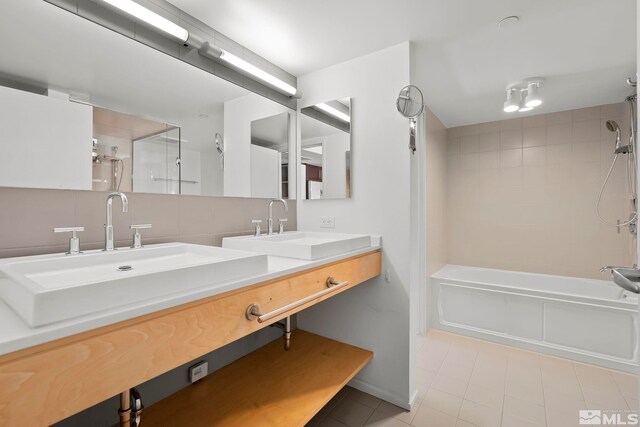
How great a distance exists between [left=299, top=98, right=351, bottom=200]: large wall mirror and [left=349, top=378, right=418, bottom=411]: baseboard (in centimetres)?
126

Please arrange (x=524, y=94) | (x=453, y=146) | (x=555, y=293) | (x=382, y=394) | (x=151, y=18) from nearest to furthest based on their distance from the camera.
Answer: (x=151, y=18), (x=382, y=394), (x=555, y=293), (x=524, y=94), (x=453, y=146)

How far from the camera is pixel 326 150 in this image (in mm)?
2168

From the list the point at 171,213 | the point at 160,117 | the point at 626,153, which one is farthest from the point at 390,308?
the point at 626,153

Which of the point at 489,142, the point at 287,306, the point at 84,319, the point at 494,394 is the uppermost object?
the point at 489,142

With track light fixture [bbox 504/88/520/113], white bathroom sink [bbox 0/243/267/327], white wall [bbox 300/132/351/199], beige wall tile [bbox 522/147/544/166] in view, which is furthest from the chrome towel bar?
beige wall tile [bbox 522/147/544/166]

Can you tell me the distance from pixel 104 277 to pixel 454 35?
2.18 meters

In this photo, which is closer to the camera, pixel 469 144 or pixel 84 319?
pixel 84 319

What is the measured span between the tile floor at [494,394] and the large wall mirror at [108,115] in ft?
5.08

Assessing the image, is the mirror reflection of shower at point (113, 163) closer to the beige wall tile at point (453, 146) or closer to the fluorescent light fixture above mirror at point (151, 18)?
the fluorescent light fixture above mirror at point (151, 18)

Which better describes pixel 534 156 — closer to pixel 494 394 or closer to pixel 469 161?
pixel 469 161

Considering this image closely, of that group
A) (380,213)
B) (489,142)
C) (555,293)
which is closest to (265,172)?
(380,213)

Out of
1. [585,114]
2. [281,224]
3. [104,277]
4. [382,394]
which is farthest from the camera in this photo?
[585,114]

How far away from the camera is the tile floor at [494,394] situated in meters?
1.73

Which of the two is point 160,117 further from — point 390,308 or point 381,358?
point 381,358
